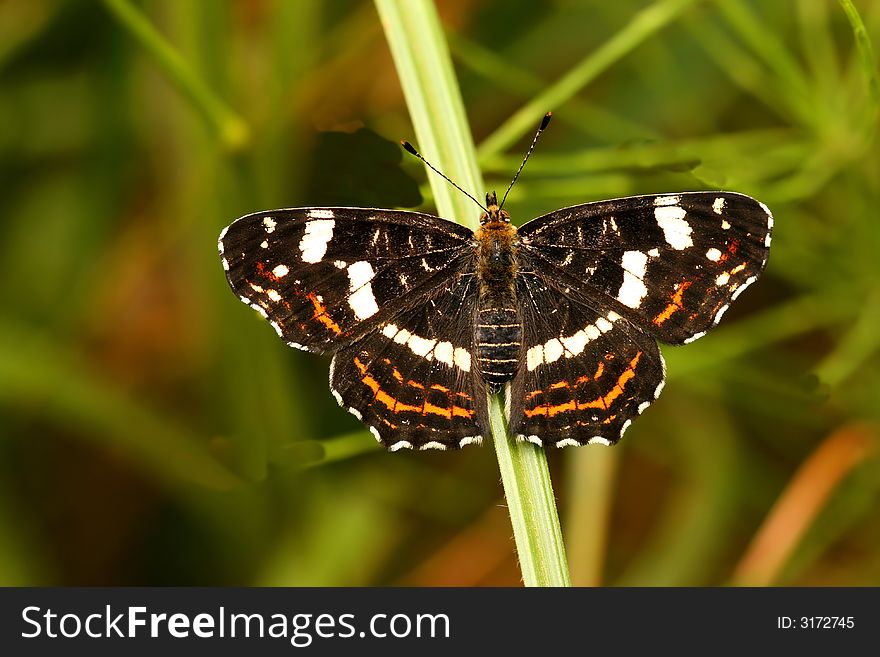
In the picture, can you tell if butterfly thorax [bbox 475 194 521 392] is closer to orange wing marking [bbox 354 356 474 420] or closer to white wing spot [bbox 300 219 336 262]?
orange wing marking [bbox 354 356 474 420]

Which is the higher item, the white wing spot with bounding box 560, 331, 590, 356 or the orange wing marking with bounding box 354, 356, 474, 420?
the white wing spot with bounding box 560, 331, 590, 356

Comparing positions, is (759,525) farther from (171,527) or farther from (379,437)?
(171,527)

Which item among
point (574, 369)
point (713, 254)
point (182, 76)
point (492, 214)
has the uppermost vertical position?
point (182, 76)

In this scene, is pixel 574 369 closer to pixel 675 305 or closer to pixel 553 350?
pixel 553 350

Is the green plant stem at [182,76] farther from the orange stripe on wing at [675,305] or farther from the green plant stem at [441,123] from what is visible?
the orange stripe on wing at [675,305]

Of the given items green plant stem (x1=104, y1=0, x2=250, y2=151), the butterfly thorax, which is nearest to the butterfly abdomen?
the butterfly thorax

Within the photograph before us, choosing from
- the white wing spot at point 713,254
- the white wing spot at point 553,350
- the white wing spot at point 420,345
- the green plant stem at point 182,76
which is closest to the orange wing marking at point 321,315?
the white wing spot at point 420,345

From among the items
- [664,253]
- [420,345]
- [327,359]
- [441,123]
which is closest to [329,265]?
[420,345]
